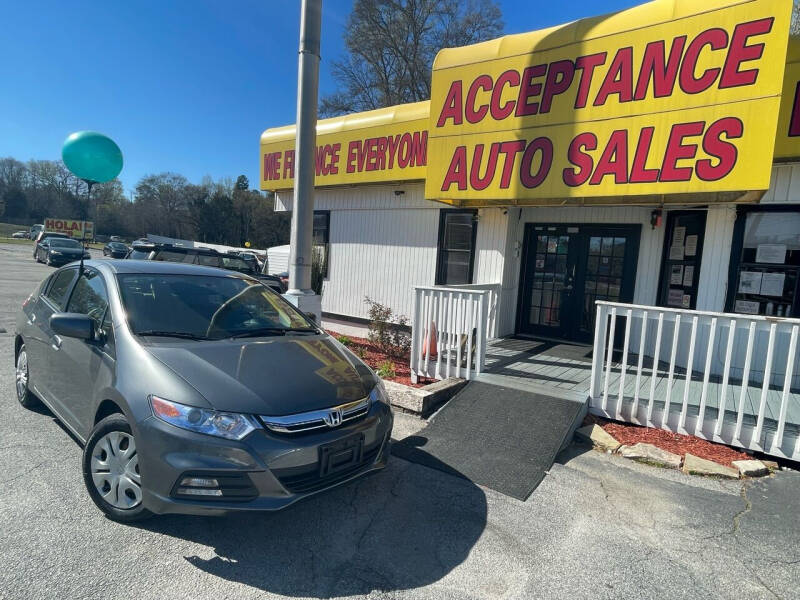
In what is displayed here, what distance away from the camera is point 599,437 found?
4332mm

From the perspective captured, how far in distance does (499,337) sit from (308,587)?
229 inches

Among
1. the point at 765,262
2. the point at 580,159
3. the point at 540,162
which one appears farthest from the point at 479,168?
the point at 765,262

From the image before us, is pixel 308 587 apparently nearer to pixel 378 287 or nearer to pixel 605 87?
pixel 605 87

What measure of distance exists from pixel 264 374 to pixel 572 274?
19.8 ft

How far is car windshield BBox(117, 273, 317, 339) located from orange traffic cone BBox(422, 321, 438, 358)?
82.0 inches

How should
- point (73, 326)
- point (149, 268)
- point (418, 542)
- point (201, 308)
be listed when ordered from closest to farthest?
1. point (418, 542)
2. point (73, 326)
3. point (201, 308)
4. point (149, 268)

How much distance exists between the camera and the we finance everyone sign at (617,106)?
468 centimetres

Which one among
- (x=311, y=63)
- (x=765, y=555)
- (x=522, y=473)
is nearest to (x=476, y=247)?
(x=311, y=63)

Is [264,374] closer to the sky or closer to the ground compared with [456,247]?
closer to the ground

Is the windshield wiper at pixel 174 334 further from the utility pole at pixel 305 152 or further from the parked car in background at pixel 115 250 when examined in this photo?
the parked car in background at pixel 115 250

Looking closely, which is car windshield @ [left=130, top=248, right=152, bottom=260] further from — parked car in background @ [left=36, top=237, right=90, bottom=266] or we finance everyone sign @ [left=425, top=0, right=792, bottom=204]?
parked car in background @ [left=36, top=237, right=90, bottom=266]

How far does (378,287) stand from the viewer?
930cm

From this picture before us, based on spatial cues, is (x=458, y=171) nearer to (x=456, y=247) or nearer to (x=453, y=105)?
(x=453, y=105)

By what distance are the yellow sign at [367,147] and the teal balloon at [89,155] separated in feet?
13.3
